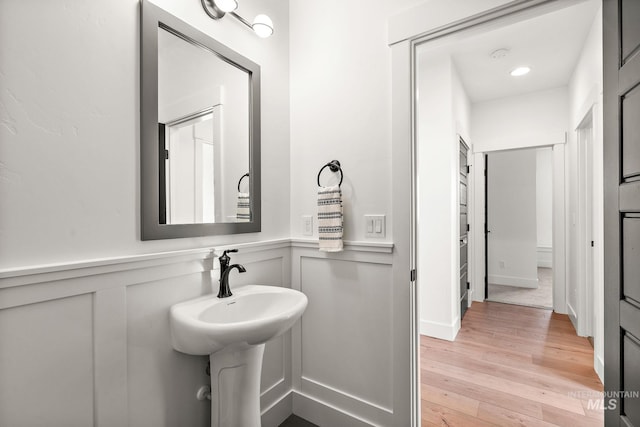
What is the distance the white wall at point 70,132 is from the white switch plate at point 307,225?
2.46 ft

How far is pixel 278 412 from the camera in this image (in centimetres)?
172

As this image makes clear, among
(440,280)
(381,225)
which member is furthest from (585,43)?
(381,225)

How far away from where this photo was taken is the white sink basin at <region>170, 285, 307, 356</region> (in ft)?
3.43

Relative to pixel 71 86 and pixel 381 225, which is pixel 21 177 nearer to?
pixel 71 86

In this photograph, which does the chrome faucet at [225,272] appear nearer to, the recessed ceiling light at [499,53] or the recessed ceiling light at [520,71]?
the recessed ceiling light at [499,53]

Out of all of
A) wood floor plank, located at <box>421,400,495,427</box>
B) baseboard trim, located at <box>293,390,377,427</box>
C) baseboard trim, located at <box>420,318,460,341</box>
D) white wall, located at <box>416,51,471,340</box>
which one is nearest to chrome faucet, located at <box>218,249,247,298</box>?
baseboard trim, located at <box>293,390,377,427</box>

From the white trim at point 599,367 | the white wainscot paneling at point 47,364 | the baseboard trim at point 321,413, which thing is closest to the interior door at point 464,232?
the white trim at point 599,367

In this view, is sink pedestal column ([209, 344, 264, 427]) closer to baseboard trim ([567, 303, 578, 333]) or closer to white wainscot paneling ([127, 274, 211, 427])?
white wainscot paneling ([127, 274, 211, 427])

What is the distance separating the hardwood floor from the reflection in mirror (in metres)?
1.74

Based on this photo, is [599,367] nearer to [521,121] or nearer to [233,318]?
[233,318]

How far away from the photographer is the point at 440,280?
295cm

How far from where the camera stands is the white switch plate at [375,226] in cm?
154

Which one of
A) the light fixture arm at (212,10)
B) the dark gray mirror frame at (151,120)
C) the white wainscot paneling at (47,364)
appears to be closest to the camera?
the white wainscot paneling at (47,364)

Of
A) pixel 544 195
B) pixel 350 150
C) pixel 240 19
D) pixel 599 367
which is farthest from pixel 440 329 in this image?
pixel 544 195
